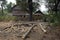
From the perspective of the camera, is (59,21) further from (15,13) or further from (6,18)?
(15,13)

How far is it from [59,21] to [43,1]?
1155 inches

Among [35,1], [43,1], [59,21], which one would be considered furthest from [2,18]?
[43,1]

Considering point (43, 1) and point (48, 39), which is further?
point (43, 1)

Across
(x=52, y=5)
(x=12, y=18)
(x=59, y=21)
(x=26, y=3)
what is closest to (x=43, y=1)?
(x=52, y=5)

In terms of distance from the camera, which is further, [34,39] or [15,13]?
[15,13]

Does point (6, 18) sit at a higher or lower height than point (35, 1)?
lower

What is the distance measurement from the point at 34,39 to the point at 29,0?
21.1m

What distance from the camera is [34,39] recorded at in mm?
8398

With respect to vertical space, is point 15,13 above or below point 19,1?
below

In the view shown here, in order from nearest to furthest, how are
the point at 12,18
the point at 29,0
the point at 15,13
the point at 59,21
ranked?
the point at 59,21, the point at 12,18, the point at 29,0, the point at 15,13

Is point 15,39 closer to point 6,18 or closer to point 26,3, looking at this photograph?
point 6,18

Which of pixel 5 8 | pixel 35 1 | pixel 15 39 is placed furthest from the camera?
pixel 5 8

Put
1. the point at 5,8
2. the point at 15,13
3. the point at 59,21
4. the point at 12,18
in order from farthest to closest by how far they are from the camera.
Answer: the point at 5,8, the point at 15,13, the point at 12,18, the point at 59,21

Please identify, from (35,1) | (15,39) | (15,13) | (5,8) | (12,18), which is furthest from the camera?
(5,8)
